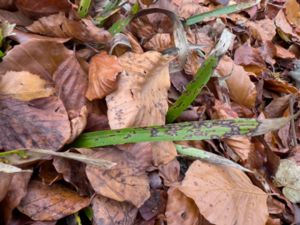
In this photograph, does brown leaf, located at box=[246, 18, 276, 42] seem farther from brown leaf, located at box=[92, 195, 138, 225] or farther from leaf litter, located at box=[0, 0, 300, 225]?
brown leaf, located at box=[92, 195, 138, 225]

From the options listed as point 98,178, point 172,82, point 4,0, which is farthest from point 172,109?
point 4,0

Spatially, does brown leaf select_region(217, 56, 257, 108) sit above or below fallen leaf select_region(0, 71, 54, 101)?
below

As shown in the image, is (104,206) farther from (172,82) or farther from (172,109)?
(172,82)

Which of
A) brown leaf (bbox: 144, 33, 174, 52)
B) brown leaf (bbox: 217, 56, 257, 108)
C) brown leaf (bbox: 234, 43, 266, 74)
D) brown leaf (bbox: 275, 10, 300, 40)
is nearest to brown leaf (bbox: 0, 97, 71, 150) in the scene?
brown leaf (bbox: 144, 33, 174, 52)

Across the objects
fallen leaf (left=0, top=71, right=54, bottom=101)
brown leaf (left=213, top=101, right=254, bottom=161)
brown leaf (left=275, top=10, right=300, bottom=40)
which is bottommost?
brown leaf (left=275, top=10, right=300, bottom=40)

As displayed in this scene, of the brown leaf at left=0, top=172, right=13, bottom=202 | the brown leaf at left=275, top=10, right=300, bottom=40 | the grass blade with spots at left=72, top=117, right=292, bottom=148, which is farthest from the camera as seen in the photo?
the brown leaf at left=275, top=10, right=300, bottom=40

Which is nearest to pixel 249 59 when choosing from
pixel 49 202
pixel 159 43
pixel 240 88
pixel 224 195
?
pixel 240 88
